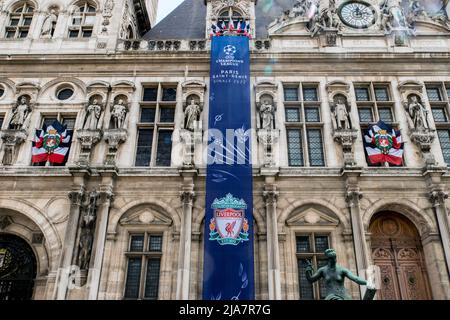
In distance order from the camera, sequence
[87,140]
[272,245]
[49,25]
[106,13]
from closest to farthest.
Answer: [272,245] → [87,140] → [49,25] → [106,13]

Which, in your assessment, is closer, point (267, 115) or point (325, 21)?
point (267, 115)

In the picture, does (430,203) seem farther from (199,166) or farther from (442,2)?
(442,2)

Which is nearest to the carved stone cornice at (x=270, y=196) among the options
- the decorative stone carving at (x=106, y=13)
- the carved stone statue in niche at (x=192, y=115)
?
the carved stone statue in niche at (x=192, y=115)

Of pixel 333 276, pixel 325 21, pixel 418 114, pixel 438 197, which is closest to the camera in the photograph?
pixel 333 276

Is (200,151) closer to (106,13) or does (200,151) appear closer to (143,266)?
(143,266)

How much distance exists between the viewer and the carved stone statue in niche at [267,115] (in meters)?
15.3

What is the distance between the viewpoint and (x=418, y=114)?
1531 cm

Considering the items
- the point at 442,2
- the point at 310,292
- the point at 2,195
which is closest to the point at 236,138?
the point at 310,292

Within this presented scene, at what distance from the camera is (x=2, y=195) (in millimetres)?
14430

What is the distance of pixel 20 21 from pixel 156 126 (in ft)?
29.6

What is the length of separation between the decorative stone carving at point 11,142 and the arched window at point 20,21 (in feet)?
18.4

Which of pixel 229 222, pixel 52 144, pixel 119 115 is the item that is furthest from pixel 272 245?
pixel 52 144

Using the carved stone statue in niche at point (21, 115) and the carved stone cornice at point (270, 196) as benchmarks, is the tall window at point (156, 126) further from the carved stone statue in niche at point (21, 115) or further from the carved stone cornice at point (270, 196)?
the carved stone statue in niche at point (21, 115)

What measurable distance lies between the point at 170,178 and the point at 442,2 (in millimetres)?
16059
